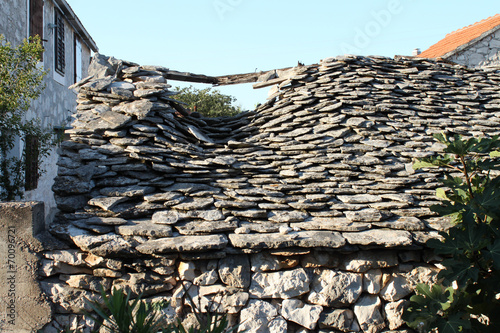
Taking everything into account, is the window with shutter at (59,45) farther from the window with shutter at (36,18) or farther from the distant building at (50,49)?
the window with shutter at (36,18)

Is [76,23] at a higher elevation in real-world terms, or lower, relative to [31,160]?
higher

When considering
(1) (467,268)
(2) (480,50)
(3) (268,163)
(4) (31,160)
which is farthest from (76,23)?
(1) (467,268)

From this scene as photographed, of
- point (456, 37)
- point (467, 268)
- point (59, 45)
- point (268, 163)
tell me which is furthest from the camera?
point (456, 37)

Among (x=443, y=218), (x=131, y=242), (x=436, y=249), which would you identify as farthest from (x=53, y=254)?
(x=443, y=218)

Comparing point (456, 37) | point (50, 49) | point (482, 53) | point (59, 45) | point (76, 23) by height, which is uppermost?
point (76, 23)

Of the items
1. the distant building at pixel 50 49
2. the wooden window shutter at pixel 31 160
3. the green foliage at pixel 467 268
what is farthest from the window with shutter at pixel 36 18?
the green foliage at pixel 467 268

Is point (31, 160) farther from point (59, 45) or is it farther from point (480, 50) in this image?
point (480, 50)

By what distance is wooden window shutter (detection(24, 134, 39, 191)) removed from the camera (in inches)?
194

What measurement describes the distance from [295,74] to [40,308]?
3857 mm

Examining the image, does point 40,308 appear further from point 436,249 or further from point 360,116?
point 360,116

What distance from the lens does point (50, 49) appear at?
8227 millimetres

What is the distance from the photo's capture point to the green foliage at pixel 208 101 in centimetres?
1049

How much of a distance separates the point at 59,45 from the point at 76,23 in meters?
1.22

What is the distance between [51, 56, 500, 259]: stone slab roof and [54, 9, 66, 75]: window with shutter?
15.5 ft
